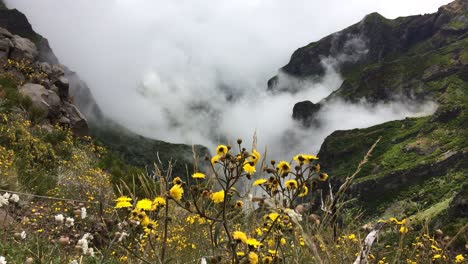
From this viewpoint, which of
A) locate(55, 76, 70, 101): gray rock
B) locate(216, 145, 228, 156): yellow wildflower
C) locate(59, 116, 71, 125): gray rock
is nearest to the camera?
locate(216, 145, 228, 156): yellow wildflower

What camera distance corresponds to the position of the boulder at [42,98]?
1624 cm

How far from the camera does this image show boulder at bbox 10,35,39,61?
20.3 m

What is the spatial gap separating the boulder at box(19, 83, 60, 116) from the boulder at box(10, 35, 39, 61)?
3.60 m

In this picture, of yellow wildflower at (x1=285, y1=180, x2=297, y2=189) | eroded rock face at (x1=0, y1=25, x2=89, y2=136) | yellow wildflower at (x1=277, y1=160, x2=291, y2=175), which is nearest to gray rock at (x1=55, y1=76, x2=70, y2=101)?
eroded rock face at (x1=0, y1=25, x2=89, y2=136)

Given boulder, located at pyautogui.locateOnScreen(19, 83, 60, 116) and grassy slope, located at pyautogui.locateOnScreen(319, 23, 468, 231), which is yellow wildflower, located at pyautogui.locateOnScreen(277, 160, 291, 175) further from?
grassy slope, located at pyautogui.locateOnScreen(319, 23, 468, 231)

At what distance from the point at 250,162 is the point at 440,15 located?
204 metres

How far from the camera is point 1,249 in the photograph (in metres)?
3.53

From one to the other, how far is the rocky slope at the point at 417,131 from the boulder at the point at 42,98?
48.4 meters

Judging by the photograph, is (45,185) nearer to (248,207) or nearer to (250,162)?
(248,207)

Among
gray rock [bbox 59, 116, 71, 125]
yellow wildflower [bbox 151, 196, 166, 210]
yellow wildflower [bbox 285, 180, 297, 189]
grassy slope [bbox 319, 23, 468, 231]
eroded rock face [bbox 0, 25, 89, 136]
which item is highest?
grassy slope [bbox 319, 23, 468, 231]

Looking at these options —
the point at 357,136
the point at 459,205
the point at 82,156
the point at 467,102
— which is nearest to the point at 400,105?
the point at 357,136

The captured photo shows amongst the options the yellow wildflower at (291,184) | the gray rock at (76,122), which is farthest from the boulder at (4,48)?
the yellow wildflower at (291,184)

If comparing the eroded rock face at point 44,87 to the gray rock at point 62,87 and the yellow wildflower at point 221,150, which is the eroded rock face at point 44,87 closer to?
the gray rock at point 62,87

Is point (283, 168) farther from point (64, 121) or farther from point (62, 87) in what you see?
point (62, 87)
